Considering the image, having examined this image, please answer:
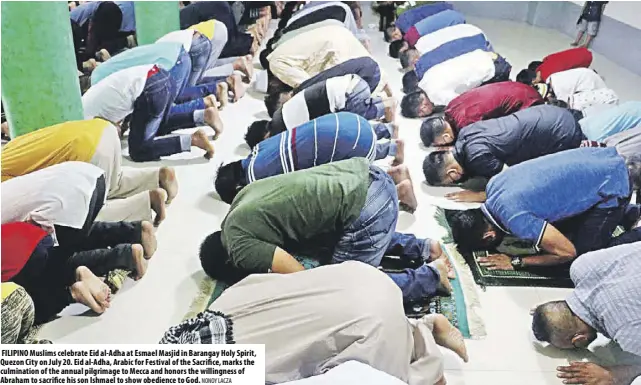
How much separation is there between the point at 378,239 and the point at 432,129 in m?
1.26

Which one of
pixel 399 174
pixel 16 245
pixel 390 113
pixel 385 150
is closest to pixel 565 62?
pixel 390 113

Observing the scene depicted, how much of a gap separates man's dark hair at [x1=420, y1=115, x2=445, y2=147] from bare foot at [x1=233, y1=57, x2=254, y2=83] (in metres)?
1.51

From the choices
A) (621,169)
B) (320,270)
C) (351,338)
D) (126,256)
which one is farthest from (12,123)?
(621,169)

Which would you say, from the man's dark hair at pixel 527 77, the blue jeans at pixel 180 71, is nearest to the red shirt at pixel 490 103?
the man's dark hair at pixel 527 77

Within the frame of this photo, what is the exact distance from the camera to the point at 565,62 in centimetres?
367

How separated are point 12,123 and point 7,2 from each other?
1.61 feet

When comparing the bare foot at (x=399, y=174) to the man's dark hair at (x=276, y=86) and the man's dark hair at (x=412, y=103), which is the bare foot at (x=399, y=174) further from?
the man's dark hair at (x=276, y=86)

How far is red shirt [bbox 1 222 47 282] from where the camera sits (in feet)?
5.82

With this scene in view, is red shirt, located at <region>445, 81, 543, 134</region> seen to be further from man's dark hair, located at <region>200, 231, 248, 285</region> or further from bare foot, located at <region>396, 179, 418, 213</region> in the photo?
man's dark hair, located at <region>200, 231, 248, 285</region>

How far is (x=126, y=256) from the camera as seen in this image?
2078 mm

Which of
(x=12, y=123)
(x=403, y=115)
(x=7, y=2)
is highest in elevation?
(x=7, y=2)

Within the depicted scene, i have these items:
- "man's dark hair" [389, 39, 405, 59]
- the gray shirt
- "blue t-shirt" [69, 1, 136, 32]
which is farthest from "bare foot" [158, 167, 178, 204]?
"man's dark hair" [389, 39, 405, 59]

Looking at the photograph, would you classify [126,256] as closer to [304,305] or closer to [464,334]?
[304,305]

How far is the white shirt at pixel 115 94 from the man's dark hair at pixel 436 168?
1.37m
